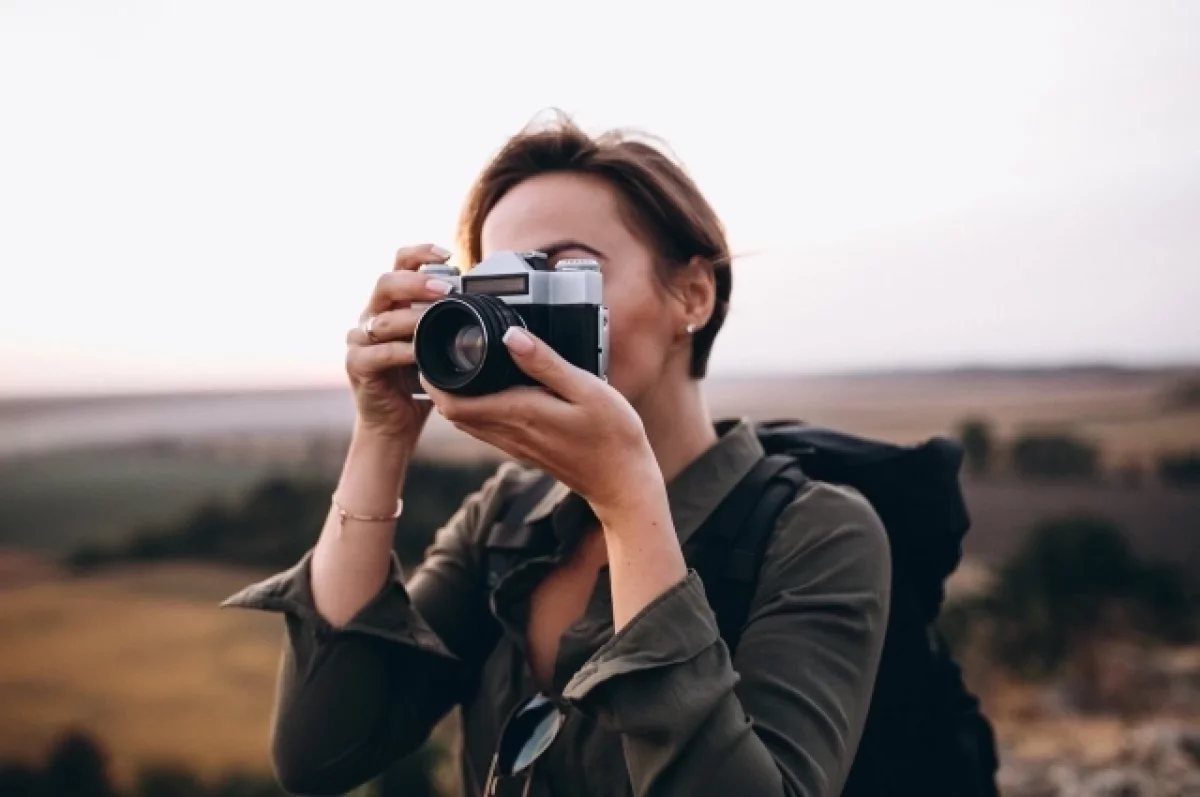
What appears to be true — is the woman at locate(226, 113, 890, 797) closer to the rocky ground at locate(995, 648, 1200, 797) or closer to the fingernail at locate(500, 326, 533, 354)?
the fingernail at locate(500, 326, 533, 354)

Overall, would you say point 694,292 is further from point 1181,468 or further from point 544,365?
point 1181,468

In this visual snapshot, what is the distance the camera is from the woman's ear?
887 millimetres

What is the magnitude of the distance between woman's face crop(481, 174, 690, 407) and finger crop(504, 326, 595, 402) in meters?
0.15

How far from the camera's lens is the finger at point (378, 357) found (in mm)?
825

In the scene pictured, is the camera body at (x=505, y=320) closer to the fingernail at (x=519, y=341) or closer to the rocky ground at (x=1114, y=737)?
the fingernail at (x=519, y=341)

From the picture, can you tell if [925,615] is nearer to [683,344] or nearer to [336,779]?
[683,344]

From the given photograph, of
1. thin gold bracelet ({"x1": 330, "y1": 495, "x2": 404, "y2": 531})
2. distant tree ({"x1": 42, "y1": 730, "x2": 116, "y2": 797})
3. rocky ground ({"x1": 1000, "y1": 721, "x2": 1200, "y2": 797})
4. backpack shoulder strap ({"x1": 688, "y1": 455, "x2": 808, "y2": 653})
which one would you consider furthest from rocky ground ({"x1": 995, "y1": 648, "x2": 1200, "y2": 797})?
distant tree ({"x1": 42, "y1": 730, "x2": 116, "y2": 797})

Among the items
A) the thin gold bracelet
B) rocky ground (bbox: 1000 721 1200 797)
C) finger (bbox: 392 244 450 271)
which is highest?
finger (bbox: 392 244 450 271)

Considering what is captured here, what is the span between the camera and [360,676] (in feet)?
2.79

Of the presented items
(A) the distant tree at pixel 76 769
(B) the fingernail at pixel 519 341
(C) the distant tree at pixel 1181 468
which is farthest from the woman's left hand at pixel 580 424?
(C) the distant tree at pixel 1181 468

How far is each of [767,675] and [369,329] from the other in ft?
1.54

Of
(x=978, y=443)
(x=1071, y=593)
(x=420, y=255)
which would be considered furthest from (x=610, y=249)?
(x=1071, y=593)

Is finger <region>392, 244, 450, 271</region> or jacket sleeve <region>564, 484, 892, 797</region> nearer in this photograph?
jacket sleeve <region>564, 484, 892, 797</region>

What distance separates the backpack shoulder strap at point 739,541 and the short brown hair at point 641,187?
0.17 m
